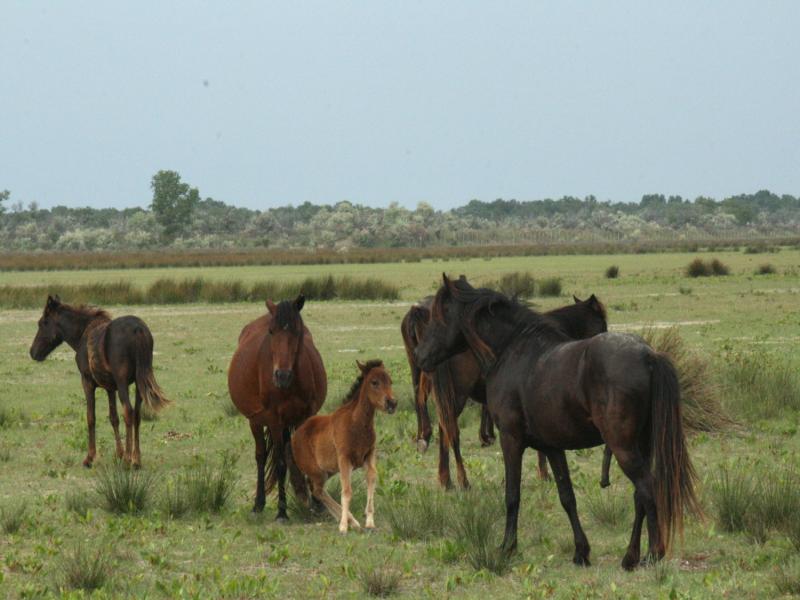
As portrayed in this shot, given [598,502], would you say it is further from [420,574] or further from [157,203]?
[157,203]

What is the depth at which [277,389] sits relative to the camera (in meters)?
10.1

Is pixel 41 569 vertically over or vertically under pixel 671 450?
under

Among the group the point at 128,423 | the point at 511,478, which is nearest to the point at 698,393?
the point at 511,478

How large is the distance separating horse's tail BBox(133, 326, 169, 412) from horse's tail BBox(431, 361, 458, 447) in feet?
10.9

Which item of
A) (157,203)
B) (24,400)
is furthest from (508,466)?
(157,203)

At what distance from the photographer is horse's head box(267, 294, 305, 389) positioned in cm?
955

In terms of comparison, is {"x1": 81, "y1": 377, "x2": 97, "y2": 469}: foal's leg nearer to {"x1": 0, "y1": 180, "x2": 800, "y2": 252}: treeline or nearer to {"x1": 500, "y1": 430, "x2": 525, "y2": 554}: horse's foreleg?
{"x1": 500, "y1": 430, "x2": 525, "y2": 554}: horse's foreleg

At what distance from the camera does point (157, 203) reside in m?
166

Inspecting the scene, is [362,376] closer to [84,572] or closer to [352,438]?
[352,438]

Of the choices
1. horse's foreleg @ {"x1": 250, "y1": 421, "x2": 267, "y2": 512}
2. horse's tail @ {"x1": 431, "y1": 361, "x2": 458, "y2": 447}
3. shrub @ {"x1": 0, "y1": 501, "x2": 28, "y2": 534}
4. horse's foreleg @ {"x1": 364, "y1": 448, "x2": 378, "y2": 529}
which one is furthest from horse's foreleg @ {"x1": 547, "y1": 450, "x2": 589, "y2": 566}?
shrub @ {"x1": 0, "y1": 501, "x2": 28, "y2": 534}

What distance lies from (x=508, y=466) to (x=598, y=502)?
1725 millimetres

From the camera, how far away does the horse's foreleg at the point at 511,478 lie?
820 centimetres

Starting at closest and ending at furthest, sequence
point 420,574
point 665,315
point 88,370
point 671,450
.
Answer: point 671,450 → point 420,574 → point 88,370 → point 665,315

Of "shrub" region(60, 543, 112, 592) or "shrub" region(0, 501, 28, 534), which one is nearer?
"shrub" region(60, 543, 112, 592)
